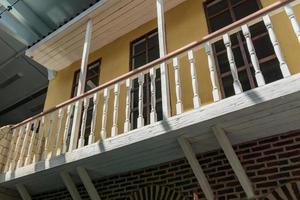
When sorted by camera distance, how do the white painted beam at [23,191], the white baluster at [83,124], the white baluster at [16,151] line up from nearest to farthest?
the white baluster at [83,124] < the white baluster at [16,151] < the white painted beam at [23,191]

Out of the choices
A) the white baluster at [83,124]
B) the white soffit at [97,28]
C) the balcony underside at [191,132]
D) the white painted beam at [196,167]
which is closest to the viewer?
the balcony underside at [191,132]

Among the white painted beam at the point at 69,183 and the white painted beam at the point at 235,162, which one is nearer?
the white painted beam at the point at 235,162

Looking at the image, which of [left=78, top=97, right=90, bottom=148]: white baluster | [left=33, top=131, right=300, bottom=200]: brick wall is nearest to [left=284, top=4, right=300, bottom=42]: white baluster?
[left=33, top=131, right=300, bottom=200]: brick wall

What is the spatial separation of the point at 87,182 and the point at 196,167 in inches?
71.8

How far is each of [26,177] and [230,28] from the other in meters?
3.96

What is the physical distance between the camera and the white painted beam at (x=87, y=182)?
15.8 ft

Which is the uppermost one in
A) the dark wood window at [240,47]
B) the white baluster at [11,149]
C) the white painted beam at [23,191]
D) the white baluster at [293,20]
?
the dark wood window at [240,47]

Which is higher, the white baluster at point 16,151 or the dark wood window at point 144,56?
the dark wood window at point 144,56

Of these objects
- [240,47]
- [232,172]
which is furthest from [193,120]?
[240,47]

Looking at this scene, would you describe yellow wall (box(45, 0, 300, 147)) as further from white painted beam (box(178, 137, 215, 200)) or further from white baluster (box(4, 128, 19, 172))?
white baluster (box(4, 128, 19, 172))

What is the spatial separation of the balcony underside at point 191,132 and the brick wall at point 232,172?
0.48ft

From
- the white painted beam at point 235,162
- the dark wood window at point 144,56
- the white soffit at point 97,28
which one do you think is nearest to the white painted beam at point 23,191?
the dark wood window at point 144,56

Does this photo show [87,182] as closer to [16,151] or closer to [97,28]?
[16,151]

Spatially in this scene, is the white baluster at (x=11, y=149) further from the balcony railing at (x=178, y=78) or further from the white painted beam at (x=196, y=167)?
the white painted beam at (x=196, y=167)
